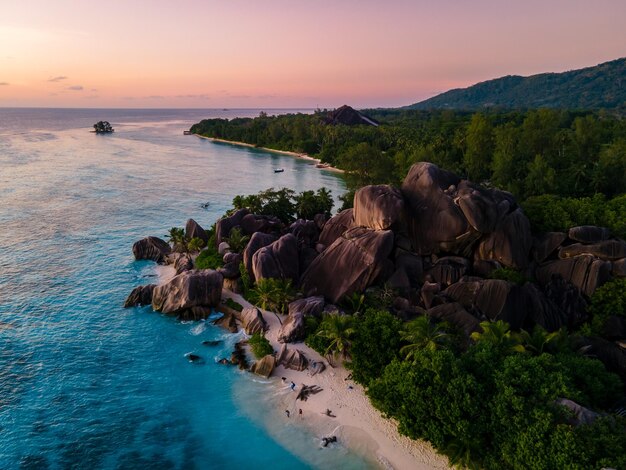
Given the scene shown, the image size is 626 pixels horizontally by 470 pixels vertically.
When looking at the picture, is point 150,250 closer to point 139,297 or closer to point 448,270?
point 139,297

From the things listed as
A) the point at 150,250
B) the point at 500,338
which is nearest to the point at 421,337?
the point at 500,338

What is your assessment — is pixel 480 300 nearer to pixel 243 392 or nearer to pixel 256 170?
pixel 243 392

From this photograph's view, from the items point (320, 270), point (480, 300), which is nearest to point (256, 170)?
point (320, 270)

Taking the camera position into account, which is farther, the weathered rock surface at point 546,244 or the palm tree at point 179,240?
the palm tree at point 179,240

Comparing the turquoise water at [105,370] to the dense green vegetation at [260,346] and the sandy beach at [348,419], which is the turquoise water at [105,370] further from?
the dense green vegetation at [260,346]

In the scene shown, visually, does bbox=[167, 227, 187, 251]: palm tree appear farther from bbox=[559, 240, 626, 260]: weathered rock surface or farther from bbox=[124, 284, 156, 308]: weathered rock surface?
bbox=[559, 240, 626, 260]: weathered rock surface

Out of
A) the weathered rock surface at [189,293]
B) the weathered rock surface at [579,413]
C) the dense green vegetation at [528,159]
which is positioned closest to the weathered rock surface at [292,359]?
the weathered rock surface at [189,293]

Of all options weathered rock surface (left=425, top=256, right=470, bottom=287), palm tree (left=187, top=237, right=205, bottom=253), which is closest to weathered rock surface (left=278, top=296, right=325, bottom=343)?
weathered rock surface (left=425, top=256, right=470, bottom=287)
